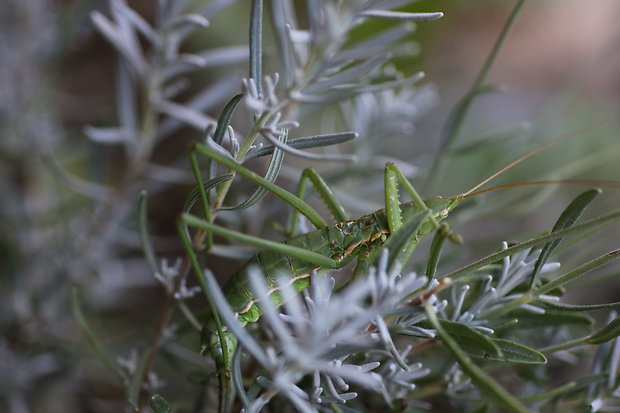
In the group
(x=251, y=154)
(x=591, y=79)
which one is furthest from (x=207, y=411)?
(x=591, y=79)

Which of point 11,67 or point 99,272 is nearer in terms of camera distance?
point 99,272

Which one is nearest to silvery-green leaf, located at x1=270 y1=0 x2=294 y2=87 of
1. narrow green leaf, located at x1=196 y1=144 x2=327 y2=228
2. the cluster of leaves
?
the cluster of leaves

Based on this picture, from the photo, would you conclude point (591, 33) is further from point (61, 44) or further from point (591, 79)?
point (61, 44)

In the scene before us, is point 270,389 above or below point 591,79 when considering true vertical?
above

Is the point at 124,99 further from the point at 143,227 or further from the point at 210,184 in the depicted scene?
the point at 210,184

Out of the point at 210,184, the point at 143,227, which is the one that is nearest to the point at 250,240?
the point at 210,184

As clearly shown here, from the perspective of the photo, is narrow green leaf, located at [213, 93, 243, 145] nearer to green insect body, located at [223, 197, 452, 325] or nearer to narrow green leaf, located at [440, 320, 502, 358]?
green insect body, located at [223, 197, 452, 325]
